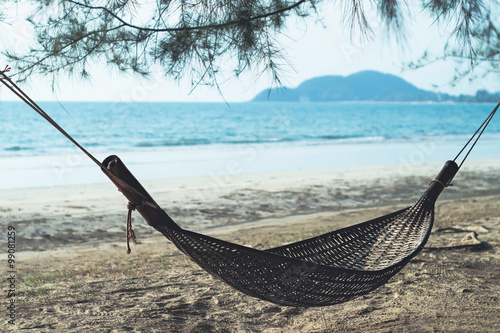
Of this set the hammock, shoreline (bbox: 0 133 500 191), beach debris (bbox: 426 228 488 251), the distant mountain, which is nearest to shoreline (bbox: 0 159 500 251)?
shoreline (bbox: 0 133 500 191)

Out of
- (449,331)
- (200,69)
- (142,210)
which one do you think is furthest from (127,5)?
(449,331)

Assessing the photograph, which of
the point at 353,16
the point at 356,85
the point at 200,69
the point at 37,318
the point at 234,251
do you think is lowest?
the point at 37,318

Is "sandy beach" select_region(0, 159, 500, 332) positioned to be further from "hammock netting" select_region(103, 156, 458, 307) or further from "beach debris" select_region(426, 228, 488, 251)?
"hammock netting" select_region(103, 156, 458, 307)

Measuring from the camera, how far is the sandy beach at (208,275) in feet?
7.14

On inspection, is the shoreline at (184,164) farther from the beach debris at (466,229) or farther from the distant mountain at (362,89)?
the distant mountain at (362,89)

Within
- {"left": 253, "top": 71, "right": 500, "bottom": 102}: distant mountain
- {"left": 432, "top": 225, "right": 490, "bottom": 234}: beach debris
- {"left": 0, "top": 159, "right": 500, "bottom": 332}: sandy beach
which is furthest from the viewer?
{"left": 253, "top": 71, "right": 500, "bottom": 102}: distant mountain

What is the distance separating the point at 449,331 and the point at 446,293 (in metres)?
0.49

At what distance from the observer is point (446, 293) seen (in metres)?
2.48

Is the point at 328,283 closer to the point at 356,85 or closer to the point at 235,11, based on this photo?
the point at 235,11

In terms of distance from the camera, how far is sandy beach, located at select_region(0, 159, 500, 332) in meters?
2.18

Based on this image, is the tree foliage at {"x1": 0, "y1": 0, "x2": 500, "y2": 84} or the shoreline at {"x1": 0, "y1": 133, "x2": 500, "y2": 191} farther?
the shoreline at {"x1": 0, "y1": 133, "x2": 500, "y2": 191}

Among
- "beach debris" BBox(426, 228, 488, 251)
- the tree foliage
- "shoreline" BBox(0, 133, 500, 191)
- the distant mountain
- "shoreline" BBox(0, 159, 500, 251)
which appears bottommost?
"beach debris" BBox(426, 228, 488, 251)

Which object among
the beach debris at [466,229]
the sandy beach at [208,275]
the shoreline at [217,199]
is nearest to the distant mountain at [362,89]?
the shoreline at [217,199]

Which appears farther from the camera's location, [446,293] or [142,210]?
[446,293]
